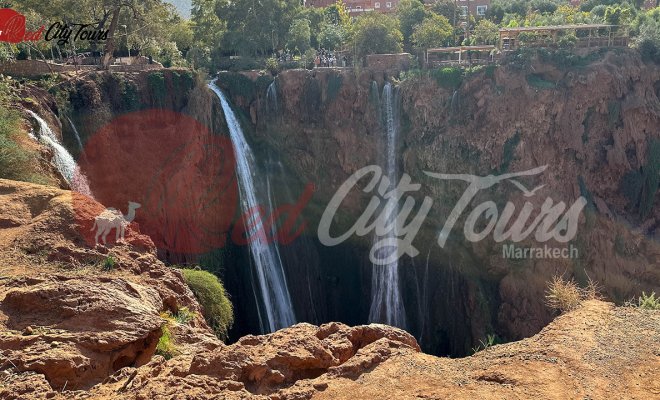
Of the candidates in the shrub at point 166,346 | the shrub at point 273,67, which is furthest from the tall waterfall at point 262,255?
the shrub at point 166,346

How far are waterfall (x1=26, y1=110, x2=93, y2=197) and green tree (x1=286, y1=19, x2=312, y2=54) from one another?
1845cm

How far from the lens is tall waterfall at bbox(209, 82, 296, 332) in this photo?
25750mm

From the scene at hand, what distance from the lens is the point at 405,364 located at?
816 cm

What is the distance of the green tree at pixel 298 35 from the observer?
35.1 metres

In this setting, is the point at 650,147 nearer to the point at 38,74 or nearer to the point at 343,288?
the point at 343,288

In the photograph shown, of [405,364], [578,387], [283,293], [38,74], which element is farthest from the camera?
[283,293]

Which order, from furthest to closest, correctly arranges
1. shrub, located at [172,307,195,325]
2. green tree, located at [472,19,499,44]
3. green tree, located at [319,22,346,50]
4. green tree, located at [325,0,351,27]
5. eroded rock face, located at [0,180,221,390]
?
green tree, located at [325,0,351,27], green tree, located at [319,22,346,50], green tree, located at [472,19,499,44], shrub, located at [172,307,195,325], eroded rock face, located at [0,180,221,390]

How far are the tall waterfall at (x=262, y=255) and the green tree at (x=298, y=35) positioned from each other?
9.46 meters

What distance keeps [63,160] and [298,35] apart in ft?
63.9

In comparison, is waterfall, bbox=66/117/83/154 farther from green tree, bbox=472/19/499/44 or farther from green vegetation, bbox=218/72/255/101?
green tree, bbox=472/19/499/44

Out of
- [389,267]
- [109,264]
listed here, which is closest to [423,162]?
[389,267]

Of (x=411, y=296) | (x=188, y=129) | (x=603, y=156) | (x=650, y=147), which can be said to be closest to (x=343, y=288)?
(x=411, y=296)

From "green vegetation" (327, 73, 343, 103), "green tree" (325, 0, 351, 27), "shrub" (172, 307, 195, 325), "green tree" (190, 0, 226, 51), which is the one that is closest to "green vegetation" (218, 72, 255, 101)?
"green vegetation" (327, 73, 343, 103)

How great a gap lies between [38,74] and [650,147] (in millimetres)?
24831
